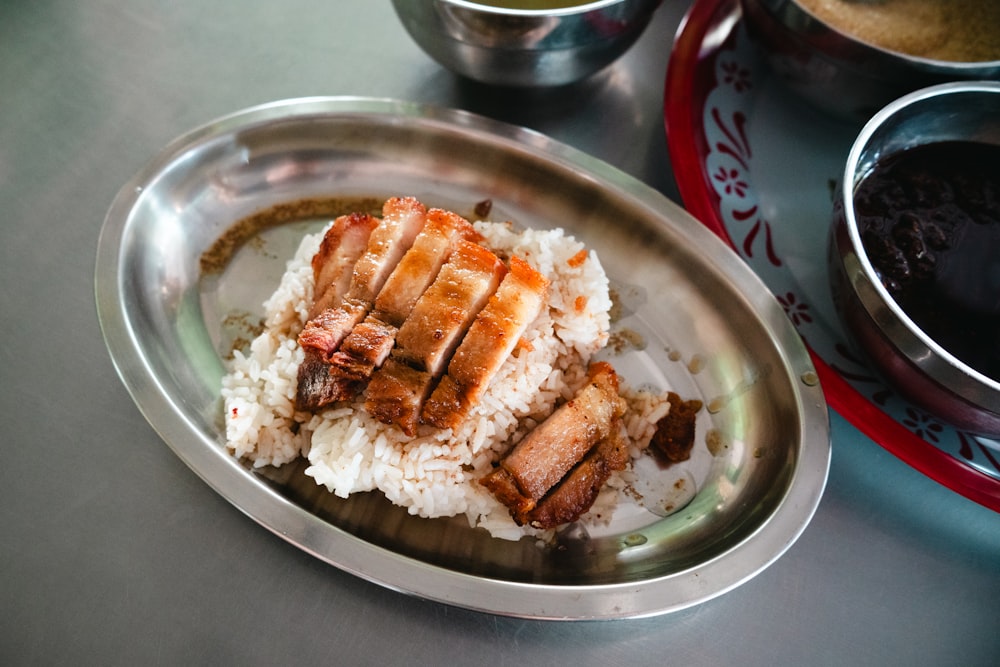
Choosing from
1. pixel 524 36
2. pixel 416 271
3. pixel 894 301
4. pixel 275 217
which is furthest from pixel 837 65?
pixel 275 217

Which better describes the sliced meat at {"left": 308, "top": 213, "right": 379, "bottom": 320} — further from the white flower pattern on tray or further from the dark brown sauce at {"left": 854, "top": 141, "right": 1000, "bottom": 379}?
the dark brown sauce at {"left": 854, "top": 141, "right": 1000, "bottom": 379}

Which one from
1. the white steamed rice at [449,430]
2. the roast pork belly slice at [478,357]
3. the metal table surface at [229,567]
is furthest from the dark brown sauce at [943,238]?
the roast pork belly slice at [478,357]

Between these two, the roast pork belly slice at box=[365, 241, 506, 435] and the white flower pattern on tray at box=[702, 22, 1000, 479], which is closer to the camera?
the roast pork belly slice at box=[365, 241, 506, 435]

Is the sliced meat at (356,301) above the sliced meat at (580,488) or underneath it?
above

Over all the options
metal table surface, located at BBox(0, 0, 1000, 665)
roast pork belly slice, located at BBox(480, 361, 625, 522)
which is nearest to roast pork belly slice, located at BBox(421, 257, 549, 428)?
roast pork belly slice, located at BBox(480, 361, 625, 522)

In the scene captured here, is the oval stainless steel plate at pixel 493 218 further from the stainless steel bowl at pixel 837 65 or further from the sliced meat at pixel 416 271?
the stainless steel bowl at pixel 837 65

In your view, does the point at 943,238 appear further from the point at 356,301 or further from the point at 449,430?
the point at 356,301
